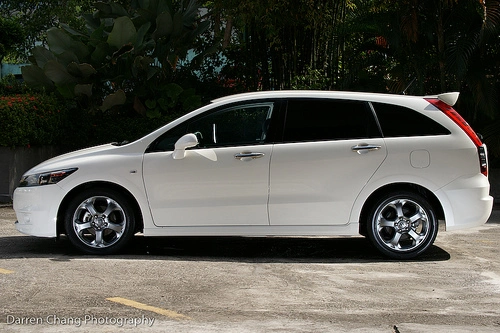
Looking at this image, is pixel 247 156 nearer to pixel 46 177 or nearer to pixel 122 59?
pixel 46 177

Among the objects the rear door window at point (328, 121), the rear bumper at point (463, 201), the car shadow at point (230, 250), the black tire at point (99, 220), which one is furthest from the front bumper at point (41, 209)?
the rear bumper at point (463, 201)

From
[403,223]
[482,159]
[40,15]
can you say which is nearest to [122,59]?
[403,223]

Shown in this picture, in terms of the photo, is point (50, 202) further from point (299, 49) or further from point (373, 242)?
point (299, 49)

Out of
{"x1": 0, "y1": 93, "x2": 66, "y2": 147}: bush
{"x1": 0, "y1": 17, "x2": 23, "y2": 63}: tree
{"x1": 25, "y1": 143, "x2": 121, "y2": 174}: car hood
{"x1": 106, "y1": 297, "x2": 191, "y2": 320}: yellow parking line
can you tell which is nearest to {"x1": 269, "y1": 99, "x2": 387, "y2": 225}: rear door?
{"x1": 25, "y1": 143, "x2": 121, "y2": 174}: car hood

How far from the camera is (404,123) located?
8.99 m

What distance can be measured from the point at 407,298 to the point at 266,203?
7.11 ft

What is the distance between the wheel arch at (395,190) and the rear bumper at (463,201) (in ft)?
0.33

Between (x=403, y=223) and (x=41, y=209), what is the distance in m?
3.68

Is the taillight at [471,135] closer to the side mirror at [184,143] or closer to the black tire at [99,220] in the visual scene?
the side mirror at [184,143]

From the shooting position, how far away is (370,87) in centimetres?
1605

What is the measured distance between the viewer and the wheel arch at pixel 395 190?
8.90 metres

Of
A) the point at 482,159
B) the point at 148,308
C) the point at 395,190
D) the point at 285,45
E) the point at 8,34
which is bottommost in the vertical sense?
the point at 148,308

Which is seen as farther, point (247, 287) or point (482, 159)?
point (482, 159)

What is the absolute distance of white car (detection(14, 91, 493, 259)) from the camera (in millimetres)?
8820
